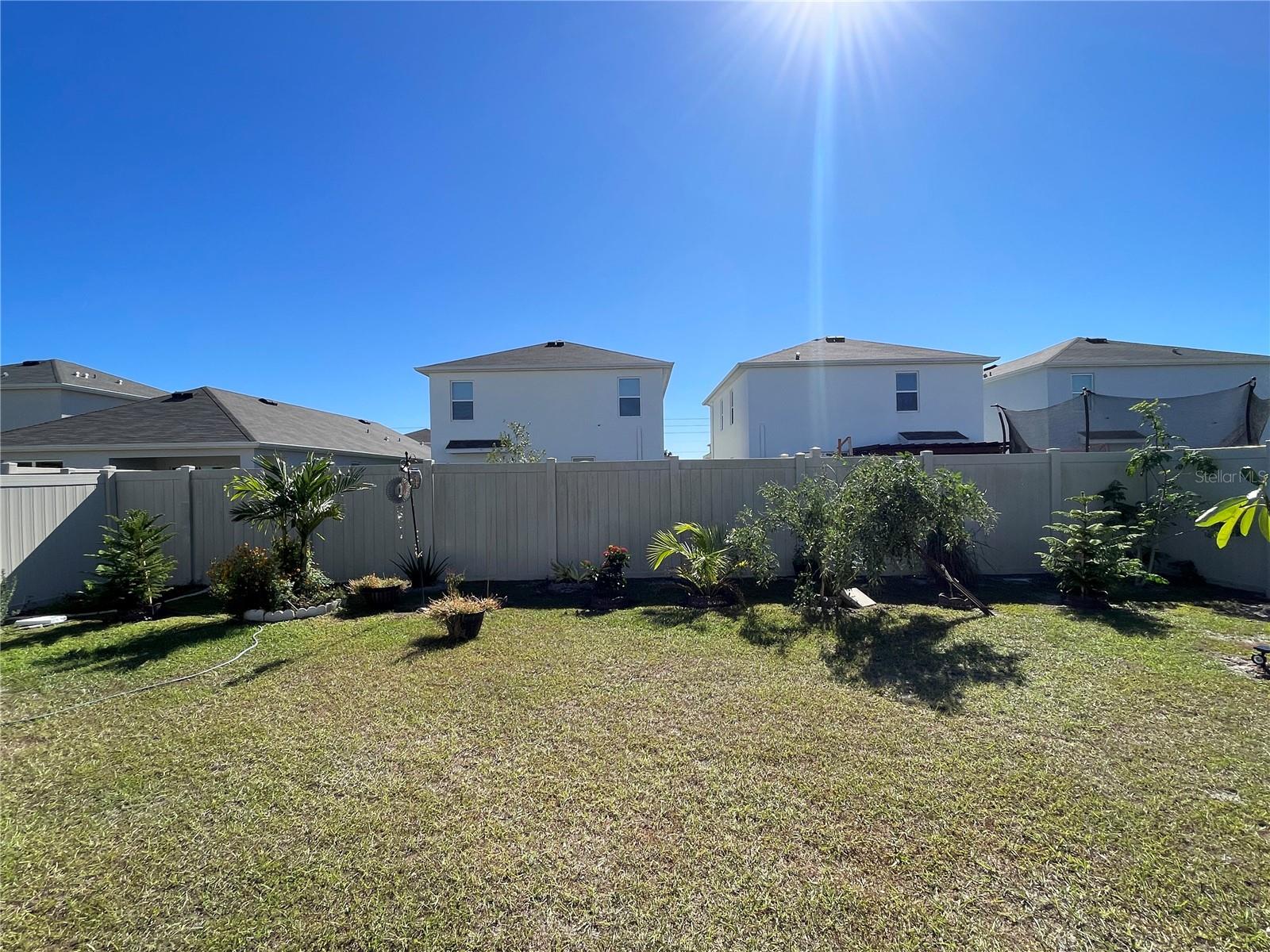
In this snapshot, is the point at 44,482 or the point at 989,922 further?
the point at 44,482

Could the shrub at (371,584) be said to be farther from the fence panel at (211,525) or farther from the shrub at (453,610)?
the fence panel at (211,525)

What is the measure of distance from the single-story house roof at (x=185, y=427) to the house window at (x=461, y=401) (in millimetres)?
4187

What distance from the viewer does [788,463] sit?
25.8 feet

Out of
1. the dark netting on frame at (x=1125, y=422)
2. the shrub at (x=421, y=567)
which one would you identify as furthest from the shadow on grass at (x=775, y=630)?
the dark netting on frame at (x=1125, y=422)

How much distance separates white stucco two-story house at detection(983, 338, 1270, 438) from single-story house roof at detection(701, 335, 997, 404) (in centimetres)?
265

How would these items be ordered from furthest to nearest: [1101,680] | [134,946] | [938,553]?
[938,553]
[1101,680]
[134,946]

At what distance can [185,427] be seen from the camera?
1392cm

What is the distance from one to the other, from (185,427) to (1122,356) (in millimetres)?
27495

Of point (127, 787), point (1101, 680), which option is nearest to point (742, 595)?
point (1101, 680)

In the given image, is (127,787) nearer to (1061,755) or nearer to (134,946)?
(134,946)

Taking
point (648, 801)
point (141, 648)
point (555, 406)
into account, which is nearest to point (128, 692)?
point (141, 648)

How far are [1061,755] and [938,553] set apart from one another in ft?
14.4

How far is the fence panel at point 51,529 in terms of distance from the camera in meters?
6.25

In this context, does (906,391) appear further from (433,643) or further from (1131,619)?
→ (433,643)
